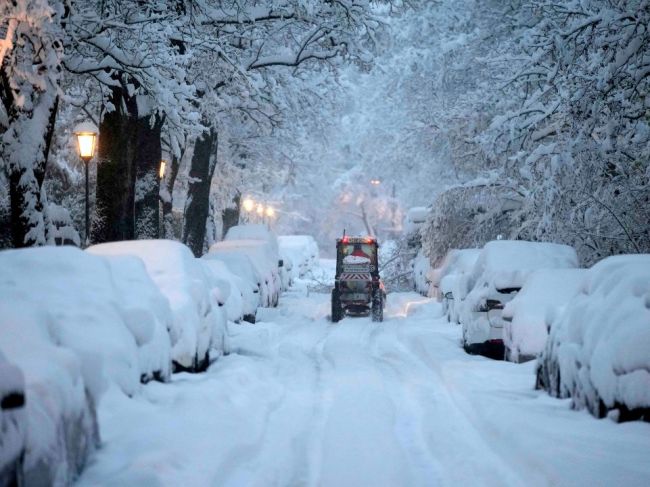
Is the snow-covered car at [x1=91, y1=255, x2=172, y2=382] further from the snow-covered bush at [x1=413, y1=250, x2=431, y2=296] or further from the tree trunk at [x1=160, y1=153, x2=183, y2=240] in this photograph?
the snow-covered bush at [x1=413, y1=250, x2=431, y2=296]

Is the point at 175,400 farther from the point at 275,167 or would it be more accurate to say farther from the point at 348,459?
the point at 275,167

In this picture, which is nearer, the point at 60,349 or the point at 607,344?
the point at 60,349

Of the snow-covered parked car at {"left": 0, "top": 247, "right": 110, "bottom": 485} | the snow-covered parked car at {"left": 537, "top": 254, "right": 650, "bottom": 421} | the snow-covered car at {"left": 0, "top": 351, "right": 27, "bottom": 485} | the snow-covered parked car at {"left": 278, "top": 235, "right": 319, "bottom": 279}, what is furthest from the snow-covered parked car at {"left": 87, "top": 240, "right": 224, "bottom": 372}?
the snow-covered parked car at {"left": 278, "top": 235, "right": 319, "bottom": 279}

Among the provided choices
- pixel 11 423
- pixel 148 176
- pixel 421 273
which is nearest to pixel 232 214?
pixel 421 273

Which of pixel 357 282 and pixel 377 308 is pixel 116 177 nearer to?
pixel 377 308

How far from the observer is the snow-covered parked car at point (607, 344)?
6.78 meters

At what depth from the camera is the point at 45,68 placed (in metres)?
11.1

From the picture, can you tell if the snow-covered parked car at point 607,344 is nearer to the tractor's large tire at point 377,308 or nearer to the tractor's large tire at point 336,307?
the tractor's large tire at point 377,308

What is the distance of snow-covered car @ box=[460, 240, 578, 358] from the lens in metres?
13.5

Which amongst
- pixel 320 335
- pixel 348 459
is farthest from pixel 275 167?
pixel 348 459

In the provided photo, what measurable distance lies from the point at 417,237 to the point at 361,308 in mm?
11253

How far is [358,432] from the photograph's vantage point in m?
7.83

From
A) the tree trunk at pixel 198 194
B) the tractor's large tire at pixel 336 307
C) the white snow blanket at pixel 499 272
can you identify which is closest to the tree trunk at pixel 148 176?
the tree trunk at pixel 198 194

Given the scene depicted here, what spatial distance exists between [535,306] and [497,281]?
6.48 feet
